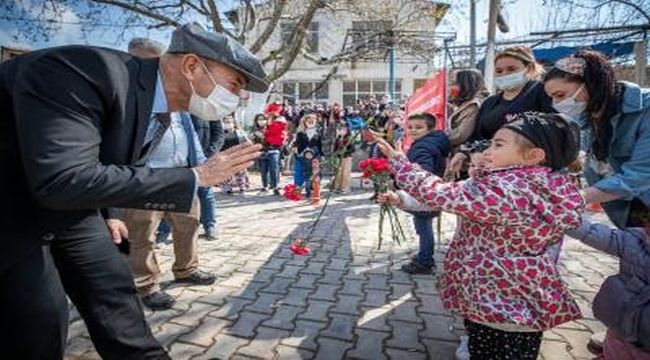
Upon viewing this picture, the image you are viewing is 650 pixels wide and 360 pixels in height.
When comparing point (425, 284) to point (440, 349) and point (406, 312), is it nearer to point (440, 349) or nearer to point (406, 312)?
point (406, 312)

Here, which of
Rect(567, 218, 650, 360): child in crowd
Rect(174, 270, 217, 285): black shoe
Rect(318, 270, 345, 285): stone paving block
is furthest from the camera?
Rect(318, 270, 345, 285): stone paving block

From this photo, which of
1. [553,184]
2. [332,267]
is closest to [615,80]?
[553,184]

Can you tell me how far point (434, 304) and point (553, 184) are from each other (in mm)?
1976

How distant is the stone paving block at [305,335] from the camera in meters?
3.09

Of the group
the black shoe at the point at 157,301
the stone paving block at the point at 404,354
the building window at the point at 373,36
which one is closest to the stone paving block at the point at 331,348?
the stone paving block at the point at 404,354

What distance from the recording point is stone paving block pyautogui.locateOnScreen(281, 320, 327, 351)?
122 inches

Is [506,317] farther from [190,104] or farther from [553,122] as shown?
[190,104]

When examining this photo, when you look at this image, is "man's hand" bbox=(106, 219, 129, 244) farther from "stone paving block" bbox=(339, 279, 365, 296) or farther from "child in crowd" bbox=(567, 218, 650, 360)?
"child in crowd" bbox=(567, 218, 650, 360)

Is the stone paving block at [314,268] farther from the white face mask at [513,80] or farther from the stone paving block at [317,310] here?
the white face mask at [513,80]

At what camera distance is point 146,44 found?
3.69 meters

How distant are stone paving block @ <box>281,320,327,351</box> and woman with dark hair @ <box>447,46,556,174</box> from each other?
1.46 meters

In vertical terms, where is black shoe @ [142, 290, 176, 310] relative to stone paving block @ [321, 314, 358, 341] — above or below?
above

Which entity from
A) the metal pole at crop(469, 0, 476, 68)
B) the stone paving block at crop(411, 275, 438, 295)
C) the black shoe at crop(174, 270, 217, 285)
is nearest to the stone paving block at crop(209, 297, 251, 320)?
the black shoe at crop(174, 270, 217, 285)

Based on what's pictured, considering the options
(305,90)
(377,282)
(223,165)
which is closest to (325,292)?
(377,282)
